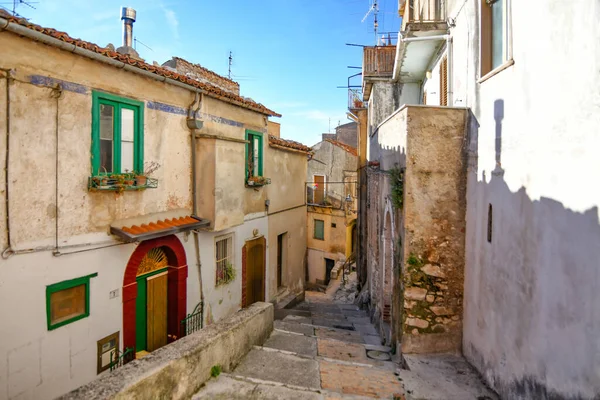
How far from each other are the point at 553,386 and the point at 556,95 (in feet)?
9.38

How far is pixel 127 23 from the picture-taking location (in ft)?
29.8

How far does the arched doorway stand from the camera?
718cm

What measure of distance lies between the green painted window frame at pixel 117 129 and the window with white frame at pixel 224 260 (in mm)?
3297

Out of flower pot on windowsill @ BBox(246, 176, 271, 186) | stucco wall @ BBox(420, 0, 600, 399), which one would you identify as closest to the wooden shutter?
stucco wall @ BBox(420, 0, 600, 399)

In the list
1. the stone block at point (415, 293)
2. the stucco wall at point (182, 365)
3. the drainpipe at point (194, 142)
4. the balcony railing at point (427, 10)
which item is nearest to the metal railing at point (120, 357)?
the drainpipe at point (194, 142)

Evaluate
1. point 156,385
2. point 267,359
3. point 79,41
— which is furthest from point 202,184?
point 156,385

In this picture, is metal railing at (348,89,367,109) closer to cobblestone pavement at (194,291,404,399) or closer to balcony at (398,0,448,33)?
balcony at (398,0,448,33)

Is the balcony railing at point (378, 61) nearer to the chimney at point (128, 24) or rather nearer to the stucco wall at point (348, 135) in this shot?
the chimney at point (128, 24)

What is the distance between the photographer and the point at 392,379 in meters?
5.67

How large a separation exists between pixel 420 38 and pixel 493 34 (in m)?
3.06

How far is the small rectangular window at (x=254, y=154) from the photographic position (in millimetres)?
11008

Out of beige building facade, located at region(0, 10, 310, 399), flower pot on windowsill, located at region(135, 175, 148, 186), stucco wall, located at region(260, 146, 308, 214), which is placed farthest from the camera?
stucco wall, located at region(260, 146, 308, 214)

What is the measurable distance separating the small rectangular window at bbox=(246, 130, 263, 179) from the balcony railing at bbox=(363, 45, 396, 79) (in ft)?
16.6

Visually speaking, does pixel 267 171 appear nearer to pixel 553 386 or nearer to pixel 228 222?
pixel 228 222
